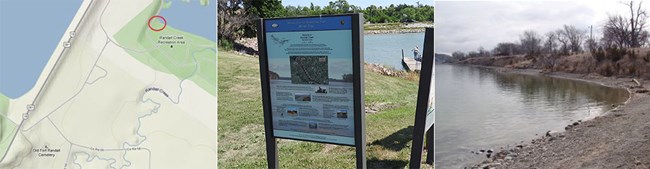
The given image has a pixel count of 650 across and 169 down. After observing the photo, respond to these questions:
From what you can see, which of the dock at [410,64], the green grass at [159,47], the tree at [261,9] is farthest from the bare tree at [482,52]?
the tree at [261,9]

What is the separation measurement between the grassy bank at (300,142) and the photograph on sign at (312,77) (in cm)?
116

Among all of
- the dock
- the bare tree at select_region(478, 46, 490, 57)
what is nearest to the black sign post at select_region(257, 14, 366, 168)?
the bare tree at select_region(478, 46, 490, 57)

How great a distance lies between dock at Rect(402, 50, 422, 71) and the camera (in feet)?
21.8

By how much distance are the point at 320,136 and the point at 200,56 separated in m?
1.11

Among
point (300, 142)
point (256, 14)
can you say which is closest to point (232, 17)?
point (256, 14)

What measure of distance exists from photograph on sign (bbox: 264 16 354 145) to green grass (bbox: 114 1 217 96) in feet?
2.00

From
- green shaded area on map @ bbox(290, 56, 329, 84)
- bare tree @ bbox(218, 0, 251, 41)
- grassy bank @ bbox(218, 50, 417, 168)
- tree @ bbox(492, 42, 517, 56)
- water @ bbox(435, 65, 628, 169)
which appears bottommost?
grassy bank @ bbox(218, 50, 417, 168)

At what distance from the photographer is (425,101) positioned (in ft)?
12.3

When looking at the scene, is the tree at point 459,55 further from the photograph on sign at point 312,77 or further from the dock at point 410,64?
the dock at point 410,64

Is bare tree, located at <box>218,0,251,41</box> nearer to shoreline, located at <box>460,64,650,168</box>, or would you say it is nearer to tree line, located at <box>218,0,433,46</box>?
tree line, located at <box>218,0,433,46</box>

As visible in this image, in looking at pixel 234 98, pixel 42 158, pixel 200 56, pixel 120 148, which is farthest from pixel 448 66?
pixel 234 98

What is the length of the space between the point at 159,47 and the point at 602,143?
325 centimetres

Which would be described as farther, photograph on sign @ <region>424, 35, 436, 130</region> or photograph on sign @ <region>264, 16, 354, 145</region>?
photograph on sign @ <region>424, 35, 436, 130</region>

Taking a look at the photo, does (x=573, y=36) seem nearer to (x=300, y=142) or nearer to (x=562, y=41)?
(x=562, y=41)
